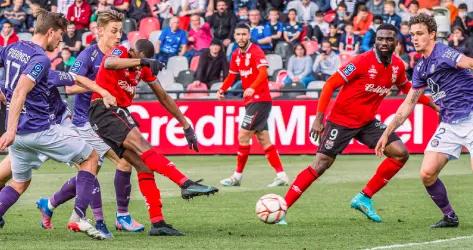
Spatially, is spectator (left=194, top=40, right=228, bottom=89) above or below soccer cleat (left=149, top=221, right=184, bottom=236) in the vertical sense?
below

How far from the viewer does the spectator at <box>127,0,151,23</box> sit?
30.4 m

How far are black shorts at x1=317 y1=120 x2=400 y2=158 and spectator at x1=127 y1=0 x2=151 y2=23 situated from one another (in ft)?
57.0

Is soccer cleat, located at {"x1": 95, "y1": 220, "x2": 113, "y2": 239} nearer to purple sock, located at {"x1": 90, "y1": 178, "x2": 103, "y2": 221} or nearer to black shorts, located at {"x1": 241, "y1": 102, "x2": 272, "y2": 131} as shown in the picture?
purple sock, located at {"x1": 90, "y1": 178, "x2": 103, "y2": 221}

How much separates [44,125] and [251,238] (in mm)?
2314

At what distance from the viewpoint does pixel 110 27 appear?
12.1 meters

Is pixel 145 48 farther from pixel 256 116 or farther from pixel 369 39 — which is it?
pixel 369 39

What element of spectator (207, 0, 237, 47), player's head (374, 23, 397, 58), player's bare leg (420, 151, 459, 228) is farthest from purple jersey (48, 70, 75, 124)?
spectator (207, 0, 237, 47)

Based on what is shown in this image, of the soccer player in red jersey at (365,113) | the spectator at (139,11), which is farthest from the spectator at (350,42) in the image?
the soccer player in red jersey at (365,113)

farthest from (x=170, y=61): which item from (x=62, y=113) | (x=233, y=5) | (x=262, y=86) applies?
(x=62, y=113)

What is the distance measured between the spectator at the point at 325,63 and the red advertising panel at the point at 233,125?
2.35m

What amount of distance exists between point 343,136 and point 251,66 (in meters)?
5.59

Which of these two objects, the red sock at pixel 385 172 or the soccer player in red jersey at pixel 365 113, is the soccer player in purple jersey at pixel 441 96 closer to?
the soccer player in red jersey at pixel 365 113

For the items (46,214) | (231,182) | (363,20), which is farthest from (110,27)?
(363,20)

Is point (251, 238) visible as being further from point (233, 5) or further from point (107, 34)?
point (233, 5)
